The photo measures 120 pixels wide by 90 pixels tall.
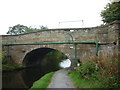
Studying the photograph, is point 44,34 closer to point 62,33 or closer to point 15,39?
point 62,33

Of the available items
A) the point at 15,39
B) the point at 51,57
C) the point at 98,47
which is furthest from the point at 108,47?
the point at 51,57

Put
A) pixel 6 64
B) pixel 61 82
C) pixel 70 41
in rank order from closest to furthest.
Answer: pixel 61 82 → pixel 70 41 → pixel 6 64

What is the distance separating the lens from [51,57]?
2834 cm

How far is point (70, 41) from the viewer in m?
12.3

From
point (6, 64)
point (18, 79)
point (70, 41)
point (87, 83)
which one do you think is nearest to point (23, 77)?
point (18, 79)

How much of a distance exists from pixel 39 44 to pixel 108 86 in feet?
33.2

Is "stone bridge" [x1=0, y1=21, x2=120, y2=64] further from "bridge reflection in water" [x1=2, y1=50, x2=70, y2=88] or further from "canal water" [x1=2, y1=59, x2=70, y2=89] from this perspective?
"canal water" [x1=2, y1=59, x2=70, y2=89]

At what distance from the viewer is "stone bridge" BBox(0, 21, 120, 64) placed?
939 cm

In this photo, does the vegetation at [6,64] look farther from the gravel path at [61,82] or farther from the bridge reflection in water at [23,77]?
the gravel path at [61,82]

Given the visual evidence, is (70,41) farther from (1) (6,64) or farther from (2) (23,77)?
(1) (6,64)

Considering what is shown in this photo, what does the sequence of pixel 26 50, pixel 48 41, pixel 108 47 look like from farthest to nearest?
1. pixel 26 50
2. pixel 48 41
3. pixel 108 47

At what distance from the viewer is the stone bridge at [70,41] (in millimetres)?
9388

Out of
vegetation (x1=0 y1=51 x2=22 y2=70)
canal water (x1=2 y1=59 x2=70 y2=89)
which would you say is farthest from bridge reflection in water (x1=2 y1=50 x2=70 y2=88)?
vegetation (x1=0 y1=51 x2=22 y2=70)

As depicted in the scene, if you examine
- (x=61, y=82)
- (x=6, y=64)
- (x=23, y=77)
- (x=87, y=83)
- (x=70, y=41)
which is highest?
(x=70, y=41)
